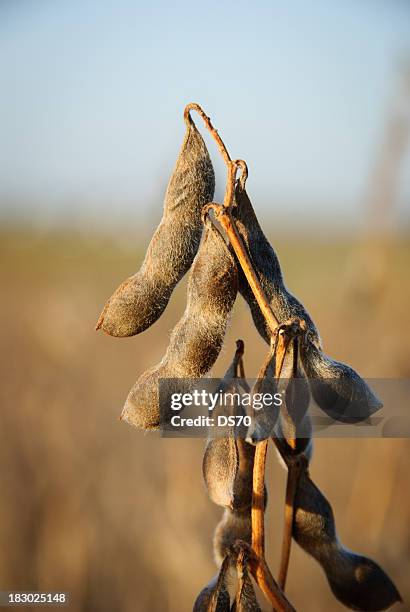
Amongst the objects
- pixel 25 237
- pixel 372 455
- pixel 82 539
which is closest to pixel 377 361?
pixel 372 455

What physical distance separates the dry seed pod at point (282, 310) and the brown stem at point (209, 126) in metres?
0.07

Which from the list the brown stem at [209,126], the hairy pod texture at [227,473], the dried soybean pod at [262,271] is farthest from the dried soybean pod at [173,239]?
the hairy pod texture at [227,473]

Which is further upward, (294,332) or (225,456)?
(294,332)

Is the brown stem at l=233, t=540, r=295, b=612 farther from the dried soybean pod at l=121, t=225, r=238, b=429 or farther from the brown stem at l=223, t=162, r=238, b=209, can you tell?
the brown stem at l=223, t=162, r=238, b=209

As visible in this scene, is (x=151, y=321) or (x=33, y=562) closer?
(x=151, y=321)

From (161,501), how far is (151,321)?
6.21ft

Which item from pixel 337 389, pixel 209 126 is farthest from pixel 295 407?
pixel 209 126

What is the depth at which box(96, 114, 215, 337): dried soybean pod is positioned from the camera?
1.35m

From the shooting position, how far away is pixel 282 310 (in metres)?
1.27

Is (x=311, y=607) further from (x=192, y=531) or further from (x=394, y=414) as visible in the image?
(x=394, y=414)

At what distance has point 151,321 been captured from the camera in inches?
54.5

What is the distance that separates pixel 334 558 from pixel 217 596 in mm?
374

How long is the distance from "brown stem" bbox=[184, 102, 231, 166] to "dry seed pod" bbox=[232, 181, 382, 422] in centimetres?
7

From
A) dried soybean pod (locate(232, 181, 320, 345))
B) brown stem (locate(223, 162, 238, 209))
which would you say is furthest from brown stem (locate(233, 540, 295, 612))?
brown stem (locate(223, 162, 238, 209))
